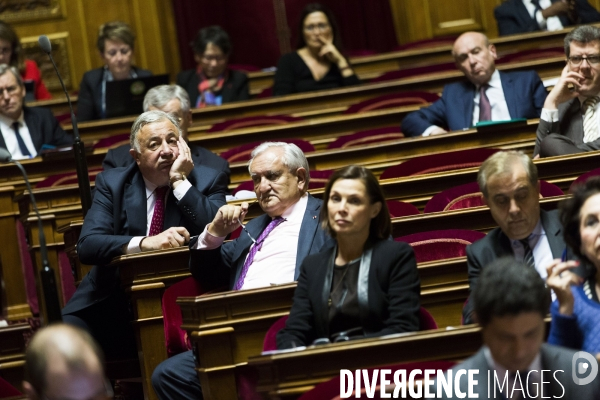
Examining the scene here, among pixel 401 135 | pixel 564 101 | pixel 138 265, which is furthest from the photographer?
pixel 401 135

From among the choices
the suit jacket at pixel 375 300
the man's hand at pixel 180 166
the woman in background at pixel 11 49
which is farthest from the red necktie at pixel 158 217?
the woman in background at pixel 11 49

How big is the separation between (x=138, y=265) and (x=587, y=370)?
156 cm

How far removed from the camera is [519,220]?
8.68ft

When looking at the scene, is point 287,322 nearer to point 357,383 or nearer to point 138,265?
point 357,383

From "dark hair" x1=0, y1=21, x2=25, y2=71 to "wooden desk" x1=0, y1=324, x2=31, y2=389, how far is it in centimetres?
299

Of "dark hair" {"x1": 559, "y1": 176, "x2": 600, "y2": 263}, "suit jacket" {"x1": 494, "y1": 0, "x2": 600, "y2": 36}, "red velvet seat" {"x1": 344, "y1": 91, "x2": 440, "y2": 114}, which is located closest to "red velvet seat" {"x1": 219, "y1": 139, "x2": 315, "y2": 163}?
"red velvet seat" {"x1": 344, "y1": 91, "x2": 440, "y2": 114}

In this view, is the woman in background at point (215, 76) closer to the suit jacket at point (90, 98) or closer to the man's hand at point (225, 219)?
the suit jacket at point (90, 98)

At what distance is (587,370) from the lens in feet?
6.42

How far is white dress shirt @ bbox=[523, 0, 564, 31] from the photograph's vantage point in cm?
639

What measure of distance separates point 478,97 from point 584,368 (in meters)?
2.96

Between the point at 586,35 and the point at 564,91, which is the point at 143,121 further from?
the point at 586,35

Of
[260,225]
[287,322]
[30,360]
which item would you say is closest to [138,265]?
[260,225]

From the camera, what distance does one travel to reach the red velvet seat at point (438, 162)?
3857 mm

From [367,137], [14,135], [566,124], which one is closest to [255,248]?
[566,124]
